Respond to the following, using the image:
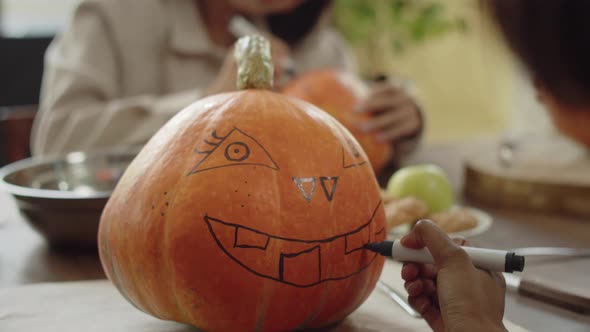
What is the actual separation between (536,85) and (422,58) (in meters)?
3.61

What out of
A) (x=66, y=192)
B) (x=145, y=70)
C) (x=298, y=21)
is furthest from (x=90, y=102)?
(x=66, y=192)

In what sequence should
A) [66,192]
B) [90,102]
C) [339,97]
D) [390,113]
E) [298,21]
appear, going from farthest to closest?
1. [298,21]
2. [90,102]
3. [390,113]
4. [339,97]
5. [66,192]

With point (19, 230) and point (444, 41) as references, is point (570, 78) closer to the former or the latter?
point (19, 230)

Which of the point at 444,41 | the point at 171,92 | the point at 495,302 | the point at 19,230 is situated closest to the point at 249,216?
the point at 495,302

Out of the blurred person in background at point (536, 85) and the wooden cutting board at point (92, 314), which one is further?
the wooden cutting board at point (92, 314)

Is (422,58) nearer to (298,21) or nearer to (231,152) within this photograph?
(298,21)

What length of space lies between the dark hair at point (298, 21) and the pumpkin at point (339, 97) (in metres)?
0.75

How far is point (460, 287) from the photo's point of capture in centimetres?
46

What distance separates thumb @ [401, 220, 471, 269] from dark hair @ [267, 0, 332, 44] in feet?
5.46

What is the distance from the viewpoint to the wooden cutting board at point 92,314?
1.88ft

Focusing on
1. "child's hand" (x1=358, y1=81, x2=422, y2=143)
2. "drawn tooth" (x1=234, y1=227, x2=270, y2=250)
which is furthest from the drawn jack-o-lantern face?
"child's hand" (x1=358, y1=81, x2=422, y2=143)

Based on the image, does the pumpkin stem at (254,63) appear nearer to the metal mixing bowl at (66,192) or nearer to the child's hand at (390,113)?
the metal mixing bowl at (66,192)

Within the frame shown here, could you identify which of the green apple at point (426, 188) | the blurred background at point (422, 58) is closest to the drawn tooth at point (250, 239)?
the green apple at point (426, 188)

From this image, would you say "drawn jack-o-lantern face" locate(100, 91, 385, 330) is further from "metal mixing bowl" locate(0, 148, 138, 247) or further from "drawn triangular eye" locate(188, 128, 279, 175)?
"metal mixing bowl" locate(0, 148, 138, 247)
